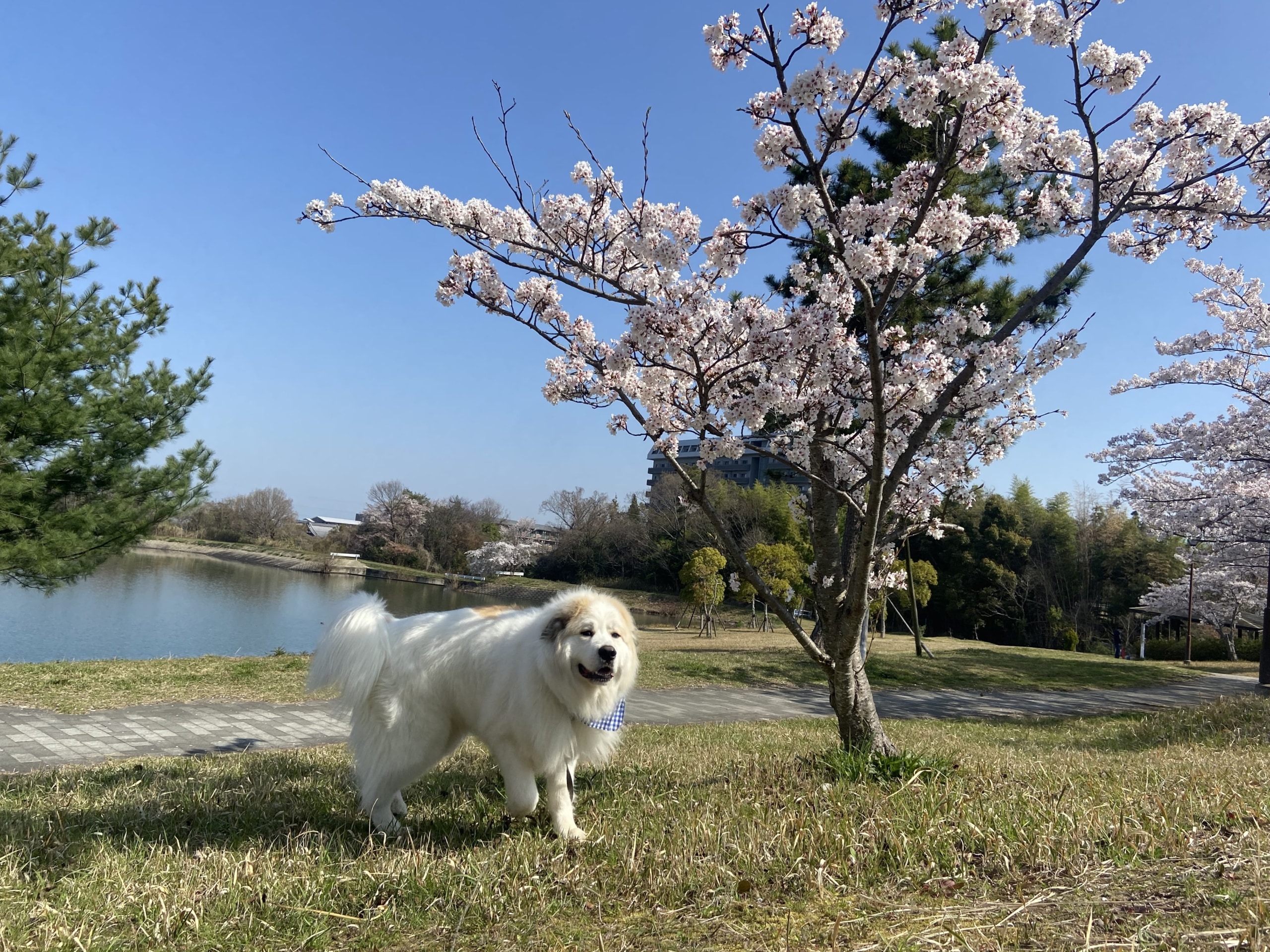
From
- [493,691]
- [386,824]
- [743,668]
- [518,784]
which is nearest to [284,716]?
[386,824]

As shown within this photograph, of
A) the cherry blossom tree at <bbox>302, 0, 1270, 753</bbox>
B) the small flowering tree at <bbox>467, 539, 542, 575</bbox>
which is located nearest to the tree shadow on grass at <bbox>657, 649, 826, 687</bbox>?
the cherry blossom tree at <bbox>302, 0, 1270, 753</bbox>

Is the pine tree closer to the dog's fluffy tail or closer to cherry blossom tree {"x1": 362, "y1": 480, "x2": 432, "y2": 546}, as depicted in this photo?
the dog's fluffy tail

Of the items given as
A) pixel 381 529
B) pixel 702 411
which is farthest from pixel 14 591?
pixel 381 529

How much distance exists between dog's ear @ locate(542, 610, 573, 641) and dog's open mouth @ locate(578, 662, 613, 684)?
0.19 metres

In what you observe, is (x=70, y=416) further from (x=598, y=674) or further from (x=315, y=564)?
(x=315, y=564)

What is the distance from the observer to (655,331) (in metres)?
4.74

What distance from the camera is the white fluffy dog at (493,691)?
3688 millimetres

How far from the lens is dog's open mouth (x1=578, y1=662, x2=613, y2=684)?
143 inches

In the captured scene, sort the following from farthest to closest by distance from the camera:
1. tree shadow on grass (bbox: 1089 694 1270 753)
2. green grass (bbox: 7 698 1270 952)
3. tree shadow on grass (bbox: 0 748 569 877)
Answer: tree shadow on grass (bbox: 1089 694 1270 753) < tree shadow on grass (bbox: 0 748 569 877) < green grass (bbox: 7 698 1270 952)

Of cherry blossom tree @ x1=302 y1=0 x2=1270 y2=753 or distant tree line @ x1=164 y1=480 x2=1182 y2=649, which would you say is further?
distant tree line @ x1=164 y1=480 x2=1182 y2=649

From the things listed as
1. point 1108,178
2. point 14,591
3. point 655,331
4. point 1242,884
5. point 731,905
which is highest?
point 1108,178

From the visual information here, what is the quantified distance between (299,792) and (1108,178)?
6298 millimetres

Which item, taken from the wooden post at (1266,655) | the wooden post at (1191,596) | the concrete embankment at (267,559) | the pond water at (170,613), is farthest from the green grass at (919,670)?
the concrete embankment at (267,559)

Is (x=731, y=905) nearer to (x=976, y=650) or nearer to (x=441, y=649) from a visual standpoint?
(x=441, y=649)
